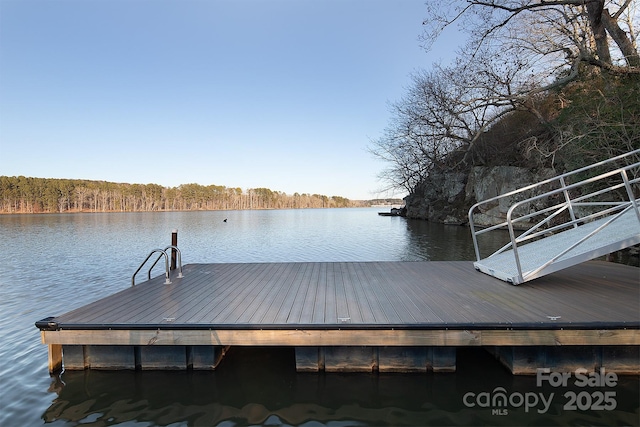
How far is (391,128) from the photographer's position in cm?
2889

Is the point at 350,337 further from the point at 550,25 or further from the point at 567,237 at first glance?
the point at 550,25

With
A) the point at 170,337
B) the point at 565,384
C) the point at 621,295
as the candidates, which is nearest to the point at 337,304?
the point at 170,337

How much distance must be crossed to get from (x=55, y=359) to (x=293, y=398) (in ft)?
9.42

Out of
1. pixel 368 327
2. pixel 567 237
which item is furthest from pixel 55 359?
pixel 567 237

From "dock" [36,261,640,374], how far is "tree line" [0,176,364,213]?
86.9m

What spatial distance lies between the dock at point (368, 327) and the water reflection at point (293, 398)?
6.8 inches

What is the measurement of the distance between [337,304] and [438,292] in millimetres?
1476

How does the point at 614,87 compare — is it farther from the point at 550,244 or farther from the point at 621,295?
the point at 621,295

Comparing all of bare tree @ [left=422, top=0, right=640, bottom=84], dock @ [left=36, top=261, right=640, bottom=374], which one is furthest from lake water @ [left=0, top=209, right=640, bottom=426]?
bare tree @ [left=422, top=0, right=640, bottom=84]

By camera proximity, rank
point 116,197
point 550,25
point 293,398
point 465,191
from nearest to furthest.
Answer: point 293,398 → point 550,25 → point 465,191 → point 116,197

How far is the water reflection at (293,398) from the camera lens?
3.10m

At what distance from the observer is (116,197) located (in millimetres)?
86250

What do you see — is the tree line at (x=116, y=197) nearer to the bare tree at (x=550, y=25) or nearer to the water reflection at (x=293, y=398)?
the bare tree at (x=550, y=25)

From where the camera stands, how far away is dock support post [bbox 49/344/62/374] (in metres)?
3.99
